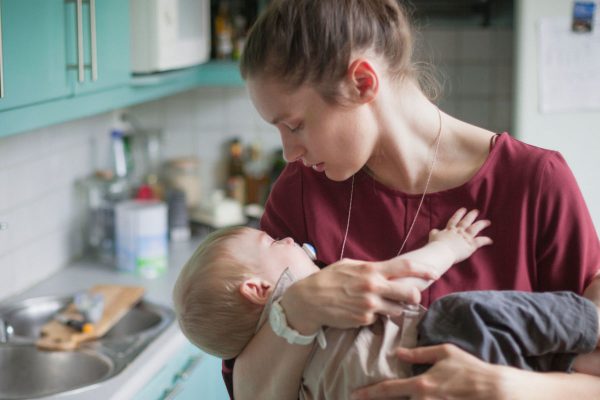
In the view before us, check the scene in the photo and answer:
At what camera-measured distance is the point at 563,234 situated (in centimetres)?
143

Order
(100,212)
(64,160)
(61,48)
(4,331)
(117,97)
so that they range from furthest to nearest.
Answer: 1. (100,212)
2. (64,160)
3. (117,97)
4. (4,331)
5. (61,48)

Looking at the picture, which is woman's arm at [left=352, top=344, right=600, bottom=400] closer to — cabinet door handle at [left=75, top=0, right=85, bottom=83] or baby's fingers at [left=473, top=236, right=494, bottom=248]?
baby's fingers at [left=473, top=236, right=494, bottom=248]

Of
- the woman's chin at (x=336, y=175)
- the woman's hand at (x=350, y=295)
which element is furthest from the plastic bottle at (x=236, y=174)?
the woman's hand at (x=350, y=295)

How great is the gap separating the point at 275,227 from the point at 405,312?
329mm

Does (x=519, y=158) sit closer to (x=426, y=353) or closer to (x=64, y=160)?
(x=426, y=353)

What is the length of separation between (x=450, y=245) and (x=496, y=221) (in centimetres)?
10

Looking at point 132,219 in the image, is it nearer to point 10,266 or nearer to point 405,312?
point 10,266

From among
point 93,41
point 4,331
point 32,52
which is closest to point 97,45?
point 93,41

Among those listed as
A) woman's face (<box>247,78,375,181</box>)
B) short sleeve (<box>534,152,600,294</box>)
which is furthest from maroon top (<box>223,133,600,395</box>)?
woman's face (<box>247,78,375,181</box>)

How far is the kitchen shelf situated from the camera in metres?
2.08

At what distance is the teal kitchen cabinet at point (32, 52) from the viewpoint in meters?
1.98

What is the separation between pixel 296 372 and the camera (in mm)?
1373

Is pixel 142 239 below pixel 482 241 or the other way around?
below

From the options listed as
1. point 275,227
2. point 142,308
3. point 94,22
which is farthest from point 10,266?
point 275,227
